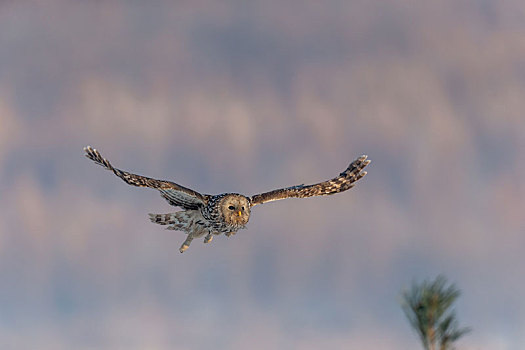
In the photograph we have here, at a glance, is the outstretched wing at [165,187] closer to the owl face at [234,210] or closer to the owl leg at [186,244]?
the owl face at [234,210]

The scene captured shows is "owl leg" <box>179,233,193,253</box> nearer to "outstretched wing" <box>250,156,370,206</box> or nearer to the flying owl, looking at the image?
the flying owl

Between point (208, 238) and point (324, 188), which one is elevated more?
point (324, 188)

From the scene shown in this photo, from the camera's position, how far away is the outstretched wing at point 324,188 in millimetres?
36062

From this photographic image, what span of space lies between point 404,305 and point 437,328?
65 cm

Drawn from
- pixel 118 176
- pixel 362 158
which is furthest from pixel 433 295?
pixel 362 158

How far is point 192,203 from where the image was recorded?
3362 cm

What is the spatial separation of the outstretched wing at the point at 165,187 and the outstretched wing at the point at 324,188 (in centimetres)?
353

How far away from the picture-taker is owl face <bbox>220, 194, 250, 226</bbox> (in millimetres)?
32031

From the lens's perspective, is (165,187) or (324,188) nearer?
(165,187)

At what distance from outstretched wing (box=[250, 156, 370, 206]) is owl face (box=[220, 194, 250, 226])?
266 centimetres

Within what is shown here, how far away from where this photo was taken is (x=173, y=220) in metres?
34.8

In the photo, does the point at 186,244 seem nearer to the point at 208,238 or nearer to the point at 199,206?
the point at 208,238

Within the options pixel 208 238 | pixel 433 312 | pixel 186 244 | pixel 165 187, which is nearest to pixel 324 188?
pixel 208 238

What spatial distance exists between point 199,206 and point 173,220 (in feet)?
6.62
